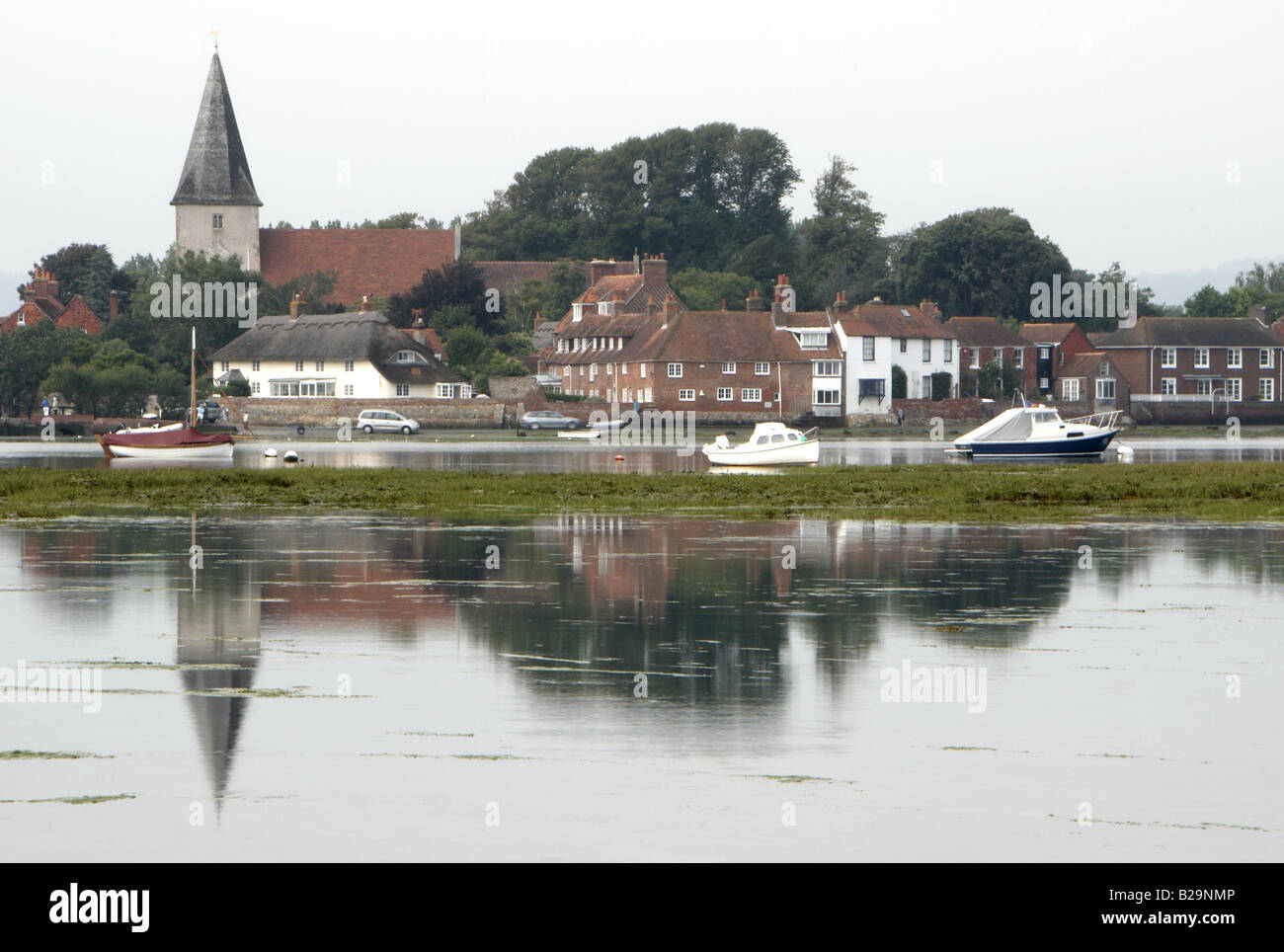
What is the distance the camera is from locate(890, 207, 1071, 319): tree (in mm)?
145875

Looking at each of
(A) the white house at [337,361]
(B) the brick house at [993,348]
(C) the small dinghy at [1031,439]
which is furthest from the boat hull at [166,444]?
(B) the brick house at [993,348]

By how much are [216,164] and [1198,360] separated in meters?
79.6

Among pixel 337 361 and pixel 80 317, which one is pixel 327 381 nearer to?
pixel 337 361

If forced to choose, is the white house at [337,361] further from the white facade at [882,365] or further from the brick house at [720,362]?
the white facade at [882,365]

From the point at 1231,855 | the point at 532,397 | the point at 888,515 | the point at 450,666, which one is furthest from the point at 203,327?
the point at 1231,855

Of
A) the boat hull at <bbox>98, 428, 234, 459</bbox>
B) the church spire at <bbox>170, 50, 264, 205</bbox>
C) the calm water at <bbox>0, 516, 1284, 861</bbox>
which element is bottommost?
the calm water at <bbox>0, 516, 1284, 861</bbox>

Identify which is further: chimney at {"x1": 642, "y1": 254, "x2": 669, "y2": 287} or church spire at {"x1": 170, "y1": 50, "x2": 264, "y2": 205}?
church spire at {"x1": 170, "y1": 50, "x2": 264, "y2": 205}

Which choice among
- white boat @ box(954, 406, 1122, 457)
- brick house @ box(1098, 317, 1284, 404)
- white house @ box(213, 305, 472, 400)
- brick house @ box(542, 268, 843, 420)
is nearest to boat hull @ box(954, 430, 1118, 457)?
white boat @ box(954, 406, 1122, 457)

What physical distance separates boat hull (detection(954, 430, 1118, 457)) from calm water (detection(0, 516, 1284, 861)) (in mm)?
38793

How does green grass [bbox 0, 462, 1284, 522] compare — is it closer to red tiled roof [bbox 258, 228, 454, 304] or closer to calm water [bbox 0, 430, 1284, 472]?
calm water [bbox 0, 430, 1284, 472]

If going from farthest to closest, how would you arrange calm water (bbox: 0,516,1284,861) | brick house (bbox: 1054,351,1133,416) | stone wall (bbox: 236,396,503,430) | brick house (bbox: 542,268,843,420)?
brick house (bbox: 1054,351,1133,416)
brick house (bbox: 542,268,843,420)
stone wall (bbox: 236,396,503,430)
calm water (bbox: 0,516,1284,861)

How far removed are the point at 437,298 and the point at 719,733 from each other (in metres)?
116

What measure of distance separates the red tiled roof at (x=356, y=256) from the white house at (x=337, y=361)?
38.1 meters

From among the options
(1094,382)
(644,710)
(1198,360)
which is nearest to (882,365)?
(1094,382)
